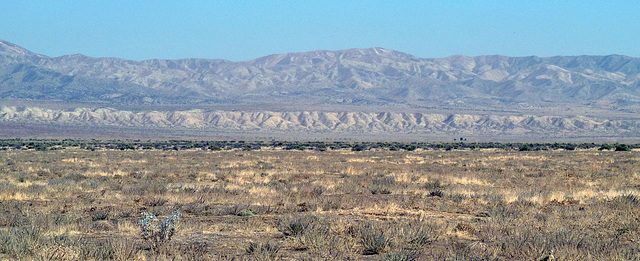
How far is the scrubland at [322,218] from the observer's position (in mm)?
9805

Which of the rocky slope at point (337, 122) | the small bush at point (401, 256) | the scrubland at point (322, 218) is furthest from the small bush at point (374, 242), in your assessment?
the rocky slope at point (337, 122)

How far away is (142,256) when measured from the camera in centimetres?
922

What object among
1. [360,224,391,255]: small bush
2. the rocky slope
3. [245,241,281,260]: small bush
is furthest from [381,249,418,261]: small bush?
the rocky slope

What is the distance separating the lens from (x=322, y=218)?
1334cm

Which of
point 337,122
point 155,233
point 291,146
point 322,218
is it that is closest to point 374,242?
point 322,218

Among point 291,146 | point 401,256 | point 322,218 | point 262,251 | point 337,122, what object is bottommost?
point 337,122

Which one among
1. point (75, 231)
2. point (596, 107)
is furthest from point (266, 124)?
point (75, 231)

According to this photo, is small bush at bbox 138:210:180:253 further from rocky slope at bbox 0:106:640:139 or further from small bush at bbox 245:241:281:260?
rocky slope at bbox 0:106:640:139

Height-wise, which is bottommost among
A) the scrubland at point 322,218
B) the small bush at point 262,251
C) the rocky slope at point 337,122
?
the rocky slope at point 337,122

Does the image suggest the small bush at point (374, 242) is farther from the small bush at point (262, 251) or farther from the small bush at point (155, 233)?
the small bush at point (155, 233)

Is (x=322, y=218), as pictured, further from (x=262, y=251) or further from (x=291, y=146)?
(x=291, y=146)

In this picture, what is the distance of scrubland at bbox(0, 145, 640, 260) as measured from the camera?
9805 mm

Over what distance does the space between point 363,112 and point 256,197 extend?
157 meters

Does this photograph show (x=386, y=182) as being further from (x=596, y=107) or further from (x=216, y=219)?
(x=596, y=107)
